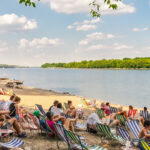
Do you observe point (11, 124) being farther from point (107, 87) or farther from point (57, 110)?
point (107, 87)

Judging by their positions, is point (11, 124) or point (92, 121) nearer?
point (11, 124)

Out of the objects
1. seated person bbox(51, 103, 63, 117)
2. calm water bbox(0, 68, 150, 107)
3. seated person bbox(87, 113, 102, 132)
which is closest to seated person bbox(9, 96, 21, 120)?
seated person bbox(51, 103, 63, 117)

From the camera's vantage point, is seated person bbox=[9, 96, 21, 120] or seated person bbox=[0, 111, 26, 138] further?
seated person bbox=[9, 96, 21, 120]

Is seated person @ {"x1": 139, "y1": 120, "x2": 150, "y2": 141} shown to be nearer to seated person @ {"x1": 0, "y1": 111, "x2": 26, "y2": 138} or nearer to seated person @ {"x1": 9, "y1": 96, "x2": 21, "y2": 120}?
seated person @ {"x1": 0, "y1": 111, "x2": 26, "y2": 138}

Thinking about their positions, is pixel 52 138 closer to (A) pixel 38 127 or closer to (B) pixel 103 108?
(A) pixel 38 127

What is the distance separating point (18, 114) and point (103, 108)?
18.0ft

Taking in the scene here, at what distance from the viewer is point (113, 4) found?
23.4 feet

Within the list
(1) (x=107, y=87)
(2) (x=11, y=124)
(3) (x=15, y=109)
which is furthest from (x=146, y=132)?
(1) (x=107, y=87)

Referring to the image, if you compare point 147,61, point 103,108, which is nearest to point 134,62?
point 147,61

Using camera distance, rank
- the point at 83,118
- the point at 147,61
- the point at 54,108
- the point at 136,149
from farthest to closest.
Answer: the point at 147,61 → the point at 83,118 → the point at 54,108 → the point at 136,149

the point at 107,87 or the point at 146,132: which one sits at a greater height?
the point at 146,132

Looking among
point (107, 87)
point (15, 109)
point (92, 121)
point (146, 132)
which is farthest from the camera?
point (107, 87)

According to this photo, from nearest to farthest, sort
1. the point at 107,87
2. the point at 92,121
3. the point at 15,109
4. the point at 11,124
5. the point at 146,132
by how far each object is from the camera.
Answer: the point at 146,132
the point at 11,124
the point at 15,109
the point at 92,121
the point at 107,87

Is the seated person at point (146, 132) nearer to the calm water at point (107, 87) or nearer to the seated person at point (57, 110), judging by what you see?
the seated person at point (57, 110)
